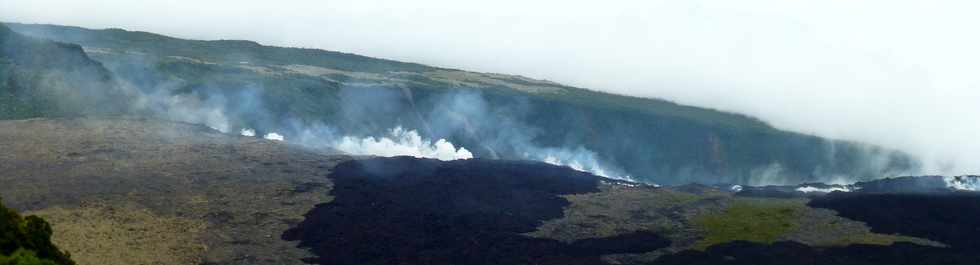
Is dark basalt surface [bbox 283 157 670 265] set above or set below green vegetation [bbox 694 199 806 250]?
below

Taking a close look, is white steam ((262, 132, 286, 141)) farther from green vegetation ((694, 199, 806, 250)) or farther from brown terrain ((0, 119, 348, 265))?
green vegetation ((694, 199, 806, 250))

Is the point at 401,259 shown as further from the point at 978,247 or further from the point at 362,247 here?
the point at 978,247

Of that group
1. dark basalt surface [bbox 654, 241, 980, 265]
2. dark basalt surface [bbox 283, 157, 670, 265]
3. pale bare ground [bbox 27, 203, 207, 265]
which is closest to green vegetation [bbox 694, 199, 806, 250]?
dark basalt surface [bbox 654, 241, 980, 265]

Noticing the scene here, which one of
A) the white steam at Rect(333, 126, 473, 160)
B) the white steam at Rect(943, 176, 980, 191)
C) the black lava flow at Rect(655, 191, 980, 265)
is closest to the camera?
the black lava flow at Rect(655, 191, 980, 265)

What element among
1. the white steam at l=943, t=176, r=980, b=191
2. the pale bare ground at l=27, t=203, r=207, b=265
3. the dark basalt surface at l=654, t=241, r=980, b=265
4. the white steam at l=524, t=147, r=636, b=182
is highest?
the white steam at l=943, t=176, r=980, b=191

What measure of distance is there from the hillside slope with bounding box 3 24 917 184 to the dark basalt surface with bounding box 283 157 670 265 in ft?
145

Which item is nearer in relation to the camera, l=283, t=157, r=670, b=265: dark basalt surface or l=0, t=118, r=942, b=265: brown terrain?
l=0, t=118, r=942, b=265: brown terrain

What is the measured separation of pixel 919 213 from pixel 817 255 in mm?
16790

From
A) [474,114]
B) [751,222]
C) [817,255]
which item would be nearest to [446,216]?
[751,222]

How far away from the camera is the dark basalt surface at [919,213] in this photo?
2489 inches

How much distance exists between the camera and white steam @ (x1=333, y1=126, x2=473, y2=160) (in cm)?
12669

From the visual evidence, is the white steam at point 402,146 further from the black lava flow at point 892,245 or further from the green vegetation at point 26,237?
the green vegetation at point 26,237

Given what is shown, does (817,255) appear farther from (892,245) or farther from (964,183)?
(964,183)

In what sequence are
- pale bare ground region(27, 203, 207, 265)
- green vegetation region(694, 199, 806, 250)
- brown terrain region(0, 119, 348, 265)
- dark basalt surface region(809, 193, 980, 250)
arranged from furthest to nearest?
dark basalt surface region(809, 193, 980, 250), green vegetation region(694, 199, 806, 250), brown terrain region(0, 119, 348, 265), pale bare ground region(27, 203, 207, 265)
